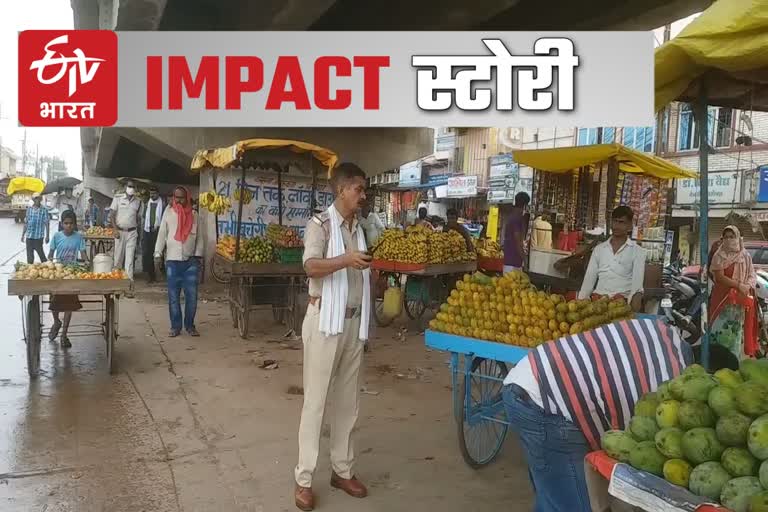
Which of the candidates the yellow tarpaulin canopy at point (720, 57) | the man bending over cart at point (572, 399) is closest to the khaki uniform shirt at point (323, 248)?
the man bending over cart at point (572, 399)

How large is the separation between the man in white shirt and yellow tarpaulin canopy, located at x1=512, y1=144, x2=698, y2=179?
8.71 ft

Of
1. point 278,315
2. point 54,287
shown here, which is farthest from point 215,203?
point 54,287

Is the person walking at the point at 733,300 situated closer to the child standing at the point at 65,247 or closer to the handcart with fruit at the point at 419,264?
the handcart with fruit at the point at 419,264

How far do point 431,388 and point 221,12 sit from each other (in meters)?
6.13

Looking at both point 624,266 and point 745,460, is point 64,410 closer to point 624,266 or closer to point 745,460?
point 624,266

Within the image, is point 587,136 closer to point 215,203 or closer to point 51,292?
point 215,203

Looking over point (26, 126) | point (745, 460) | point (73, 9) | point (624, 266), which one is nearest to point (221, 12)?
point (73, 9)

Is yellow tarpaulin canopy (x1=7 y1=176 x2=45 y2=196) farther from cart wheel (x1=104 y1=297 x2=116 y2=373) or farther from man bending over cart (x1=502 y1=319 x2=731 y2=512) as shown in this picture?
man bending over cart (x1=502 y1=319 x2=731 y2=512)

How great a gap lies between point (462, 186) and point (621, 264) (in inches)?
902

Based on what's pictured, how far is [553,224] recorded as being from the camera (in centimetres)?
947

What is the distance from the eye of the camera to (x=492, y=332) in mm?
4223

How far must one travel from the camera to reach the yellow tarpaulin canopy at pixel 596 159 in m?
7.83

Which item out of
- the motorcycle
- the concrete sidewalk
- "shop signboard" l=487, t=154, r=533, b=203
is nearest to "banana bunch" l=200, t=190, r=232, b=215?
the concrete sidewalk

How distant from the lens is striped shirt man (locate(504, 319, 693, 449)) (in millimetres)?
2447
